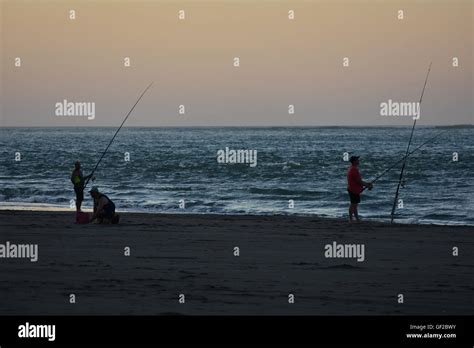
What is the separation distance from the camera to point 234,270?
11469 millimetres

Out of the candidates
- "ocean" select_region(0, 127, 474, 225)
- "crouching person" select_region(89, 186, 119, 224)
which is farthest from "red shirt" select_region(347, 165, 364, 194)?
"crouching person" select_region(89, 186, 119, 224)

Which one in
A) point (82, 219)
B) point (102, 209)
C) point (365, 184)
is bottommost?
point (82, 219)

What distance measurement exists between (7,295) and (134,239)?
16.5 ft

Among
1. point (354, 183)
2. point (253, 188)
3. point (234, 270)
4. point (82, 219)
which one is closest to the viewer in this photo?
point (234, 270)

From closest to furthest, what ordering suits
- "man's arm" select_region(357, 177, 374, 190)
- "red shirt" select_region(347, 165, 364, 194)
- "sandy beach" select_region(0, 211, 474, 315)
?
"sandy beach" select_region(0, 211, 474, 315), "man's arm" select_region(357, 177, 374, 190), "red shirt" select_region(347, 165, 364, 194)

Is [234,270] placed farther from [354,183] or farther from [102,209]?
[354,183]

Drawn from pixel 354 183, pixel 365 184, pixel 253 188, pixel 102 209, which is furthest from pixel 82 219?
pixel 253 188

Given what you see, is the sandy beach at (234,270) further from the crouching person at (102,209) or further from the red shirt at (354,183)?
the red shirt at (354,183)

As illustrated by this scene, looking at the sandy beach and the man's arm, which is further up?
the man's arm

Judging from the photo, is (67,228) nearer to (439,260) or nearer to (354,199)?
(354,199)

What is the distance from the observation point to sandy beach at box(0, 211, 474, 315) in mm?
9219

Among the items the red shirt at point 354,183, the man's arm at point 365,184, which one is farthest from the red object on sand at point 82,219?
the man's arm at point 365,184

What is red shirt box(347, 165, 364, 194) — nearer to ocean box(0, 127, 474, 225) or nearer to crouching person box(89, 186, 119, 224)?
ocean box(0, 127, 474, 225)
